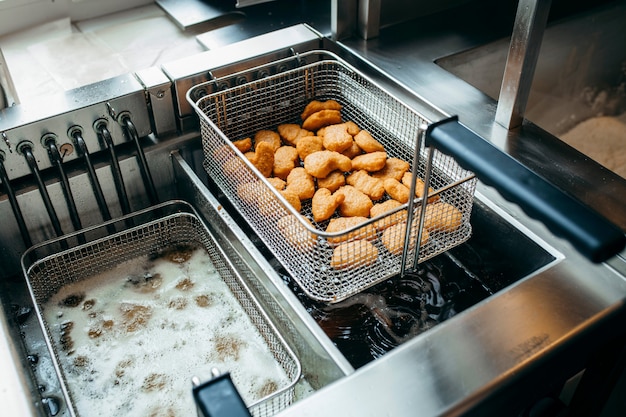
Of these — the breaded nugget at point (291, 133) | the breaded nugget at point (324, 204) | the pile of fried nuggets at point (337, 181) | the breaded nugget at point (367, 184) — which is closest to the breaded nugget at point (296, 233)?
the pile of fried nuggets at point (337, 181)

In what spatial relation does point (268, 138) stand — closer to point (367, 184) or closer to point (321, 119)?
point (321, 119)

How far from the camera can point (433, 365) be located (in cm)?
86

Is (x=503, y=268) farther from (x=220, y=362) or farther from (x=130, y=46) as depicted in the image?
(x=130, y=46)

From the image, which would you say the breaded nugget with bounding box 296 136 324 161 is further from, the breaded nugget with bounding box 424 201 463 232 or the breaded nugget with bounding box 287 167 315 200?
the breaded nugget with bounding box 424 201 463 232

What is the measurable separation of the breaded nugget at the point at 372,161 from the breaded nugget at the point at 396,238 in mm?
207

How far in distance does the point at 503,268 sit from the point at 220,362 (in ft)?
1.89

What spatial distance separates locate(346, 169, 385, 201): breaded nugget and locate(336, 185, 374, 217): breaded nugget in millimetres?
17

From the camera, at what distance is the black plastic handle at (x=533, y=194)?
26.2 inches

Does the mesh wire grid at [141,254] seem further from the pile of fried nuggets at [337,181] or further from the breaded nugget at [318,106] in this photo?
the breaded nugget at [318,106]

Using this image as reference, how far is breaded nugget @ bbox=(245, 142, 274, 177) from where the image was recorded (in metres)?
1.26

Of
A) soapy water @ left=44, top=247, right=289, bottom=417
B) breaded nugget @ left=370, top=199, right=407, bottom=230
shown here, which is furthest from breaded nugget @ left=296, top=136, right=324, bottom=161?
soapy water @ left=44, top=247, right=289, bottom=417

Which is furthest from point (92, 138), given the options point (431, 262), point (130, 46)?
point (431, 262)

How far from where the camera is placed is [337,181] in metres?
1.25

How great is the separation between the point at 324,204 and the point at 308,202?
0.28 ft
